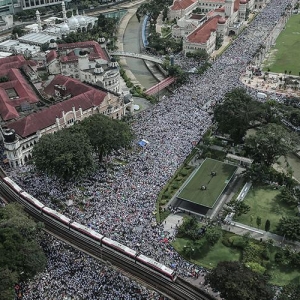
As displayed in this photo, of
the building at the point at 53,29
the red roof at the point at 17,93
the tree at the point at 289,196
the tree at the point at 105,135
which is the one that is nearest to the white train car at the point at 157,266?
the tree at the point at 289,196

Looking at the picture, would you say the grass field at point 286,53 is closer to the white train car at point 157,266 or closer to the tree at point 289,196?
the tree at point 289,196

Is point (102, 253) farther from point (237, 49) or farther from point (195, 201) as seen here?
point (237, 49)

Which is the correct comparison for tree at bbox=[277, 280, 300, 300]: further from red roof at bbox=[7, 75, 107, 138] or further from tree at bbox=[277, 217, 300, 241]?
red roof at bbox=[7, 75, 107, 138]

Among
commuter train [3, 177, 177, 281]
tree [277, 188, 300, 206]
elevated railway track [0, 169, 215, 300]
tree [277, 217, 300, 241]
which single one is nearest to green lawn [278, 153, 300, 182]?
tree [277, 188, 300, 206]

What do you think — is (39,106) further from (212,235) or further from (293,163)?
(293,163)

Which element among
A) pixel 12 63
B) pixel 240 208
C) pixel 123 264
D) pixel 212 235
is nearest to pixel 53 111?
pixel 12 63
